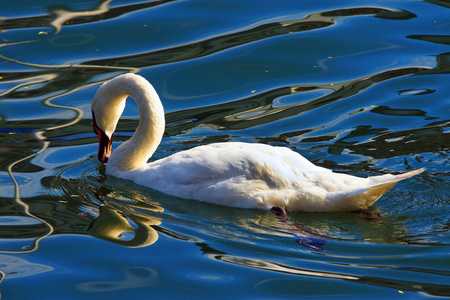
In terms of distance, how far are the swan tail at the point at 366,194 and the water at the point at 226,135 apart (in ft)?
0.43

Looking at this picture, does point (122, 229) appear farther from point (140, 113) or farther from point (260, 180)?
point (140, 113)

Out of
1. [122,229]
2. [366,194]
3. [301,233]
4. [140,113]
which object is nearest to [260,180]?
[301,233]

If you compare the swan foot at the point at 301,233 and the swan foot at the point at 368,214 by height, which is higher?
the swan foot at the point at 301,233

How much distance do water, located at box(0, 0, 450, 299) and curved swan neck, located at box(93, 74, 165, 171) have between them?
32 cm

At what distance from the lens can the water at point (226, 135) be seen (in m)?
5.33

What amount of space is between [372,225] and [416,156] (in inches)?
69.2

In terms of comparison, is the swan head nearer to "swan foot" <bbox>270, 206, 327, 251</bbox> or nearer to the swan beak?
the swan beak

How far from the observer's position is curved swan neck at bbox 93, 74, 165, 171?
7309 millimetres

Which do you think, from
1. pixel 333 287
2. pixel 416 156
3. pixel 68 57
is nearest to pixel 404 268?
pixel 333 287

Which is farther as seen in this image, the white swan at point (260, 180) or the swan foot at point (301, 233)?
the white swan at point (260, 180)

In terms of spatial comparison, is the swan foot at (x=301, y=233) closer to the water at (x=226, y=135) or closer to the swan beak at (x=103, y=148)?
the water at (x=226, y=135)

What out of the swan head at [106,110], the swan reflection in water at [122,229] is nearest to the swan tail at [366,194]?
the swan reflection in water at [122,229]

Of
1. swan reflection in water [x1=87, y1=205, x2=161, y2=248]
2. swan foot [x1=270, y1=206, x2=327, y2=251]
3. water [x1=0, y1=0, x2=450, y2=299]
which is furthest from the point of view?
swan reflection in water [x1=87, y1=205, x2=161, y2=248]

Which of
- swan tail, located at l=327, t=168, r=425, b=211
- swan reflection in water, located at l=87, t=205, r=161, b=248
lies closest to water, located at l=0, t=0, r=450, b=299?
swan reflection in water, located at l=87, t=205, r=161, b=248
